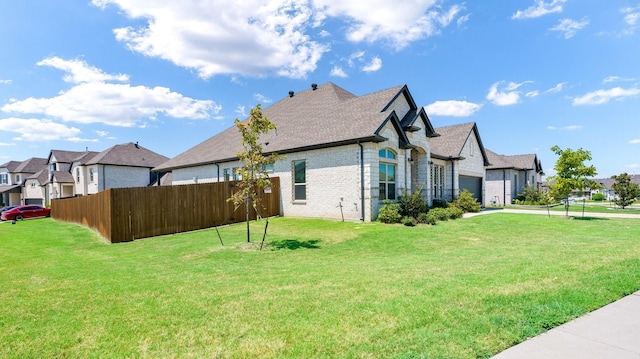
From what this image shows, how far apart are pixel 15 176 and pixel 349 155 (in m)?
68.7

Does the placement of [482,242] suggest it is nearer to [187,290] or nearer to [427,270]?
[427,270]

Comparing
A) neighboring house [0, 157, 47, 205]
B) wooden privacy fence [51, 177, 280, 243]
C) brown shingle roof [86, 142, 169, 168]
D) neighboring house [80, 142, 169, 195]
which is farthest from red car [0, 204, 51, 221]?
neighboring house [0, 157, 47, 205]

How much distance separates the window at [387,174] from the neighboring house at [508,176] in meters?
17.1

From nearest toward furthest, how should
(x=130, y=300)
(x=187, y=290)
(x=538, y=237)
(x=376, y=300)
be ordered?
(x=376, y=300) < (x=130, y=300) < (x=187, y=290) < (x=538, y=237)

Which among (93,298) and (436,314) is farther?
(93,298)

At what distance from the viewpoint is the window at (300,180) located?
18.6 metres

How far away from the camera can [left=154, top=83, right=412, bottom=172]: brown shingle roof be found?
56.2 feet

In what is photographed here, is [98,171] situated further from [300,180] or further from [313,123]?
[300,180]

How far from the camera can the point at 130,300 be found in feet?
17.6

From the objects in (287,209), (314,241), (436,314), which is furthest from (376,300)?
(287,209)

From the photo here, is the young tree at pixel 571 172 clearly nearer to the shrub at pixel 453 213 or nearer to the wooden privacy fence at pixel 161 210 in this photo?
the shrub at pixel 453 213

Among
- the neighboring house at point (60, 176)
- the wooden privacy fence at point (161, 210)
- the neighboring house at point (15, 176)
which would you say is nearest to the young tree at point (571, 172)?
the wooden privacy fence at point (161, 210)

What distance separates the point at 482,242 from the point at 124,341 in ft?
36.4

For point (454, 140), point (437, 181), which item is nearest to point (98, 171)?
point (437, 181)
